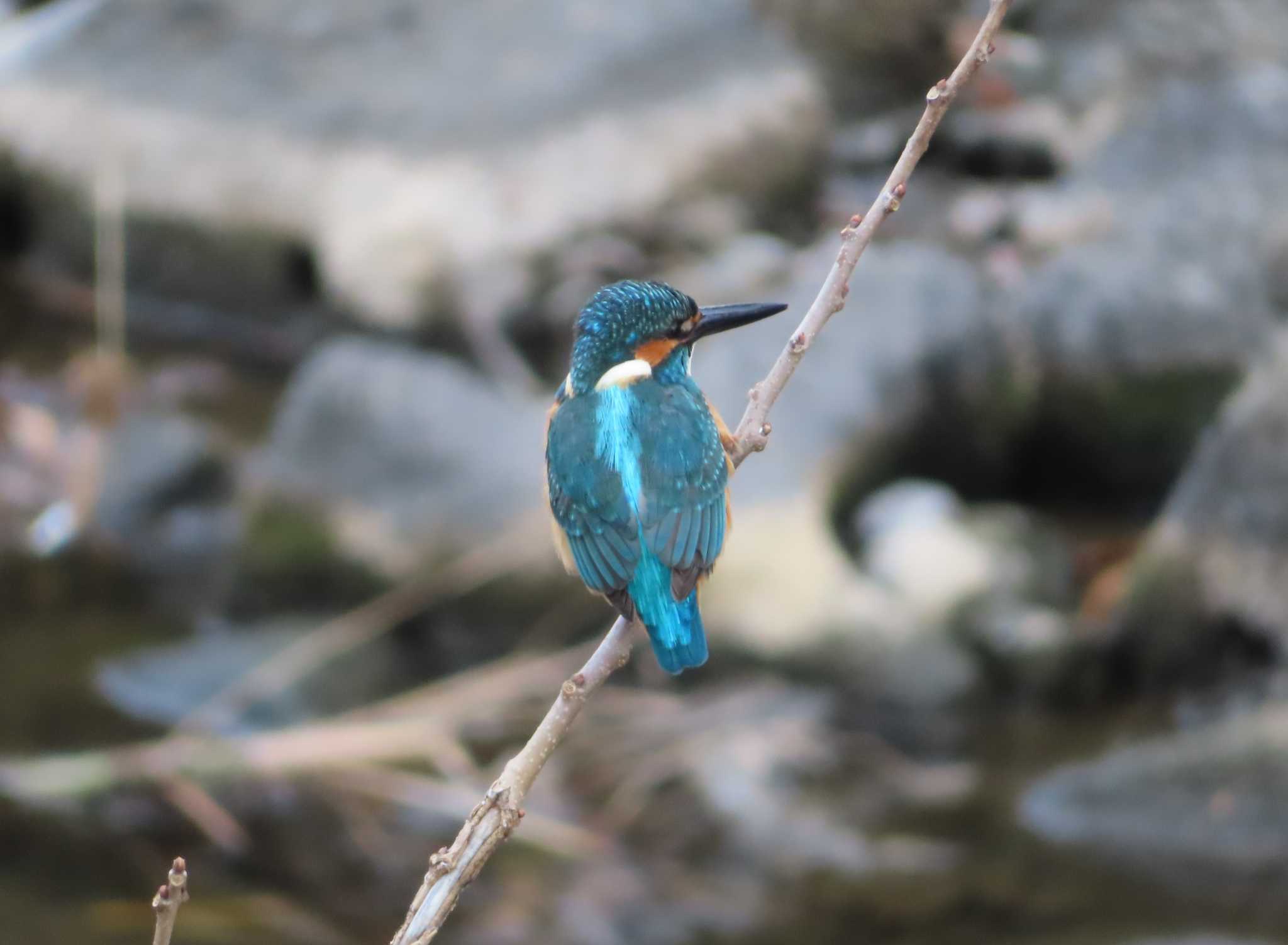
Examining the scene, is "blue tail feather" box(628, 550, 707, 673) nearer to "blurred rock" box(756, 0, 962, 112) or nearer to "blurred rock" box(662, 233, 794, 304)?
"blurred rock" box(662, 233, 794, 304)

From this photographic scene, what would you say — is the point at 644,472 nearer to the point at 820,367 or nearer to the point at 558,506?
the point at 558,506

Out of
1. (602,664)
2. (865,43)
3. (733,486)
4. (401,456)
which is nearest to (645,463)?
(602,664)

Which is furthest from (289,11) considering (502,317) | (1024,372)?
(1024,372)

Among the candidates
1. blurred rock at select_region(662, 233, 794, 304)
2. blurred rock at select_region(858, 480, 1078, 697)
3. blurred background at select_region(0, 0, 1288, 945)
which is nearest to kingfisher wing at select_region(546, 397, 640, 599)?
blurred background at select_region(0, 0, 1288, 945)

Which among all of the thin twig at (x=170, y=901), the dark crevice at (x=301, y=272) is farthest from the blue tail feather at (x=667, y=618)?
the dark crevice at (x=301, y=272)

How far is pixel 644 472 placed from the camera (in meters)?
2.33

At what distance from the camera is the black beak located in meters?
2.40

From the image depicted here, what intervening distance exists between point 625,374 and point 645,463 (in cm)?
20

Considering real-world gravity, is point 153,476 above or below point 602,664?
above

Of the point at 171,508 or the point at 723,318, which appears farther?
the point at 171,508

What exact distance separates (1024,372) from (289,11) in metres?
4.11

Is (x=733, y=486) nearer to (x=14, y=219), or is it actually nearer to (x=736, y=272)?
(x=736, y=272)

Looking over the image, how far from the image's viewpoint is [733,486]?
523cm

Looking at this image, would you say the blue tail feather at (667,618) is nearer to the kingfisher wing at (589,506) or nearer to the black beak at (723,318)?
the kingfisher wing at (589,506)
